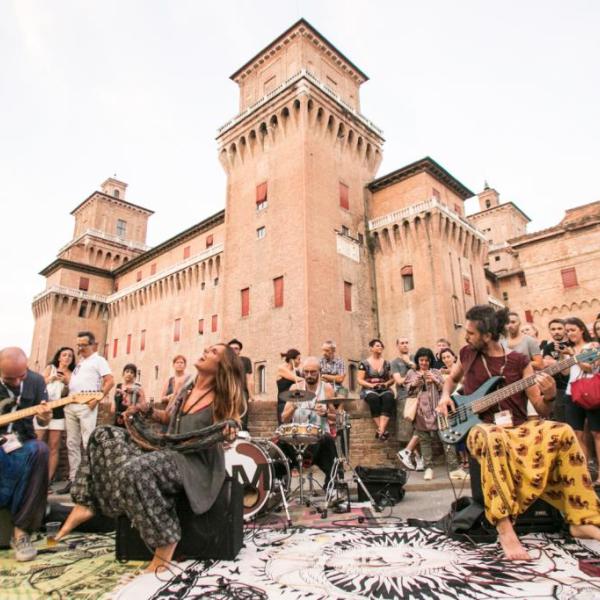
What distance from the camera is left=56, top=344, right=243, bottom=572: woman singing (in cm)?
307

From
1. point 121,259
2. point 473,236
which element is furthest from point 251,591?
point 121,259

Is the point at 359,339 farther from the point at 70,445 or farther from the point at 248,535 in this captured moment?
the point at 248,535

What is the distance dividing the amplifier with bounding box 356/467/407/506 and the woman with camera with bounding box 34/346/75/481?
4.34 meters

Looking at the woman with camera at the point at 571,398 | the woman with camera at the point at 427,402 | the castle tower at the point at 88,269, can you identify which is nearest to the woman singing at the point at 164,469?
the woman with camera at the point at 571,398

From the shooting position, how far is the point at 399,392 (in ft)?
27.3

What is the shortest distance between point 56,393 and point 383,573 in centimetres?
601

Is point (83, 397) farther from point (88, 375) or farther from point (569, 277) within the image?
point (569, 277)

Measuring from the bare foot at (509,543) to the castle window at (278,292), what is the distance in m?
20.1

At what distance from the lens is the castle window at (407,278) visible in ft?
80.9

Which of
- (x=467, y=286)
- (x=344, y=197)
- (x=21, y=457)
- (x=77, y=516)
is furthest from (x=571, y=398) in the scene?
(x=344, y=197)

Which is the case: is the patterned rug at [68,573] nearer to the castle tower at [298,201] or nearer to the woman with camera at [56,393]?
the woman with camera at [56,393]

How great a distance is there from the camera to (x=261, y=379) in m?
23.2

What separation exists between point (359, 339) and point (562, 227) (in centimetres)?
1767

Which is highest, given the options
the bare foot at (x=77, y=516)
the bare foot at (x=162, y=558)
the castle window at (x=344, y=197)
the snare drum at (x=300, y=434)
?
the castle window at (x=344, y=197)
